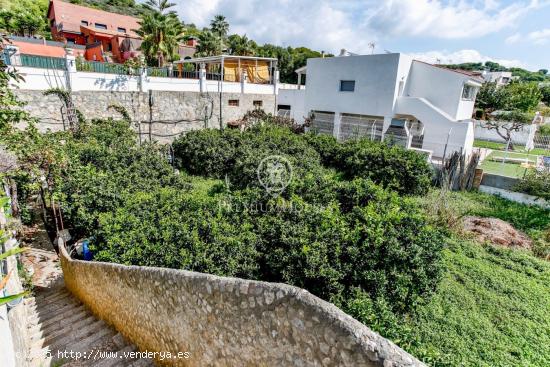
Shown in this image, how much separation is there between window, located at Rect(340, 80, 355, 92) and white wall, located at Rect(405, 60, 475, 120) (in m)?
3.53

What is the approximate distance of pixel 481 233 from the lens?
8930 millimetres

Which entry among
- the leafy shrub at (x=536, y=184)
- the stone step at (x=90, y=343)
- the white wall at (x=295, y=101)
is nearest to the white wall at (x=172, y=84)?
the white wall at (x=295, y=101)

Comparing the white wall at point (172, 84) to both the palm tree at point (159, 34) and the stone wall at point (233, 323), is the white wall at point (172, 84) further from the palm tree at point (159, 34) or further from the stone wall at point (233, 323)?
the stone wall at point (233, 323)

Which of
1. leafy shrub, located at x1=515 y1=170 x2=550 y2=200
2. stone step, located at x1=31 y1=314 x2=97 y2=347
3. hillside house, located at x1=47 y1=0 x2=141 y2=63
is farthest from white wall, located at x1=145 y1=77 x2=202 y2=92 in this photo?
leafy shrub, located at x1=515 y1=170 x2=550 y2=200

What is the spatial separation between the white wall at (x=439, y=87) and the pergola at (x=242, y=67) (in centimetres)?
1014

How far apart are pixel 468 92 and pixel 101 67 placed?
73.1 ft

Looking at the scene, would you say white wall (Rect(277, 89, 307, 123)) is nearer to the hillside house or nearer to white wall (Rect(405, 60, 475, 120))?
white wall (Rect(405, 60, 475, 120))

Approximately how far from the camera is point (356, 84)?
1988 centimetres

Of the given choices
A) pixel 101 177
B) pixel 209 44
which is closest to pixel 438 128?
pixel 101 177

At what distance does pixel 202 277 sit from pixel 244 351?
2.85ft

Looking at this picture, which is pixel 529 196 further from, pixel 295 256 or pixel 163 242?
pixel 163 242

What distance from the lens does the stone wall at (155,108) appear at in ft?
43.6

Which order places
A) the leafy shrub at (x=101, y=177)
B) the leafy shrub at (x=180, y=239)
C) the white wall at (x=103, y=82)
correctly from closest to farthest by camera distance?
1. the leafy shrub at (x=180, y=239)
2. the leafy shrub at (x=101, y=177)
3. the white wall at (x=103, y=82)

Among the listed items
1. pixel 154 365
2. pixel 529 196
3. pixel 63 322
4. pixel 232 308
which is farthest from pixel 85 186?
pixel 529 196
